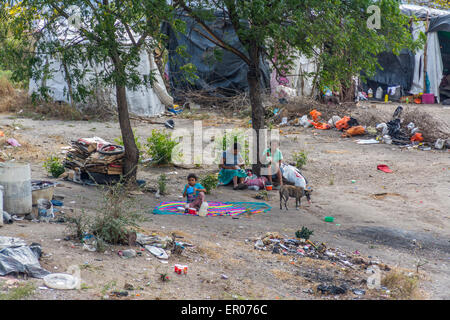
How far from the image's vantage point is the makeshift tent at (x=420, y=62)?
1808cm

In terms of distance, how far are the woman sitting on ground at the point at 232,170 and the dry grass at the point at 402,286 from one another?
14.4 feet

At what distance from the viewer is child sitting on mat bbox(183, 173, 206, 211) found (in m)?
7.44

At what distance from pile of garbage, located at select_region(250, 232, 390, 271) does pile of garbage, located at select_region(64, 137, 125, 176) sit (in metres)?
3.10

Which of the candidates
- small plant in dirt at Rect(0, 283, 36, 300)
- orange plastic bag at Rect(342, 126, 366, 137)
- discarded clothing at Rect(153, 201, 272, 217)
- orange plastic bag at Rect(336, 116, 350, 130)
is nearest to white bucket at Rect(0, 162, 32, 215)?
discarded clothing at Rect(153, 201, 272, 217)

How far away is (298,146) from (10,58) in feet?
23.2

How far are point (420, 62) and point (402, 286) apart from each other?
15811 mm

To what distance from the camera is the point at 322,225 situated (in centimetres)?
732

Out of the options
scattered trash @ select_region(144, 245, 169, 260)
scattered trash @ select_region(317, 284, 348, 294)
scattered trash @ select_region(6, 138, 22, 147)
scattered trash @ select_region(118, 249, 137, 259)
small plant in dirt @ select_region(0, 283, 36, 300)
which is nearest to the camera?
small plant in dirt @ select_region(0, 283, 36, 300)

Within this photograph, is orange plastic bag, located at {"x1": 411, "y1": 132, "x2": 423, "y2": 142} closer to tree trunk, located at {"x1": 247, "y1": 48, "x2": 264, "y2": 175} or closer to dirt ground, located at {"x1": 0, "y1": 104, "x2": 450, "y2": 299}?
dirt ground, located at {"x1": 0, "y1": 104, "x2": 450, "y2": 299}

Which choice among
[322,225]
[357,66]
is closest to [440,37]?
[357,66]

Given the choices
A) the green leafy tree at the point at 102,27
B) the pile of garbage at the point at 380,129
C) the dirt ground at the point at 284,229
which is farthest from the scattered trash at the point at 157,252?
the pile of garbage at the point at 380,129

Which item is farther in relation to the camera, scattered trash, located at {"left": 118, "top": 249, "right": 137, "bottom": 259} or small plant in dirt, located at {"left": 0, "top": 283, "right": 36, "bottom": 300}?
scattered trash, located at {"left": 118, "top": 249, "right": 137, "bottom": 259}

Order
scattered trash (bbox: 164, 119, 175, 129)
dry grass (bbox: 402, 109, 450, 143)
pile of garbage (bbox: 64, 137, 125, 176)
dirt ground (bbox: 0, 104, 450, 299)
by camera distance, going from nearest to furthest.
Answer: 1. dirt ground (bbox: 0, 104, 450, 299)
2. pile of garbage (bbox: 64, 137, 125, 176)
3. dry grass (bbox: 402, 109, 450, 143)
4. scattered trash (bbox: 164, 119, 175, 129)

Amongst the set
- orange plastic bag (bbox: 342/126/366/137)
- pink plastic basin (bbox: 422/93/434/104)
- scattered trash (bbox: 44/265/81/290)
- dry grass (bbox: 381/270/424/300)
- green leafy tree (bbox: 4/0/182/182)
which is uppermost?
green leafy tree (bbox: 4/0/182/182)
